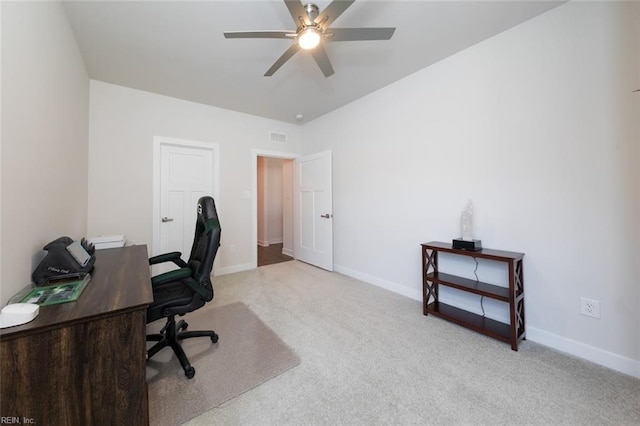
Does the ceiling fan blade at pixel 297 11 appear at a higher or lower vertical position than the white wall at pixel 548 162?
higher

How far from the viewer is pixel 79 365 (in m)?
0.89

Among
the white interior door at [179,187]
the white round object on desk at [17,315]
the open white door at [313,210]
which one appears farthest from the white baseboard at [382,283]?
the white round object on desk at [17,315]

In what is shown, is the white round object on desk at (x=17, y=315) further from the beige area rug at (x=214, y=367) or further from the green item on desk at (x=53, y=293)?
the beige area rug at (x=214, y=367)

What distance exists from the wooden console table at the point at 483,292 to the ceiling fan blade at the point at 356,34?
1785 millimetres

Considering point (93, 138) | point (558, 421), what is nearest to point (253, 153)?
point (93, 138)

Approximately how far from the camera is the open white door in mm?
3736

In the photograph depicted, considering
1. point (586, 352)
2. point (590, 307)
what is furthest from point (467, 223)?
point (586, 352)

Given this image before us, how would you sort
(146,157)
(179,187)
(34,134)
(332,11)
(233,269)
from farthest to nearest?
1. (233,269)
2. (179,187)
3. (146,157)
4. (332,11)
5. (34,134)

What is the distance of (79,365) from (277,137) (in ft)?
12.5

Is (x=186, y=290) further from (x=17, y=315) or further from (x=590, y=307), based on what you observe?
(x=590, y=307)

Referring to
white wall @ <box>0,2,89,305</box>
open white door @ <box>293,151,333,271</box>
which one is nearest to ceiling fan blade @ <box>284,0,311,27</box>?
white wall @ <box>0,2,89,305</box>

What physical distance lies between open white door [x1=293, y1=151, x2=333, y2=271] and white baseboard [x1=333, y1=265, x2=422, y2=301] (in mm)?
235

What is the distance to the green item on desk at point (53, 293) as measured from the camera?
1018mm

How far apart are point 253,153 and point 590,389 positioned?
4.19 meters
